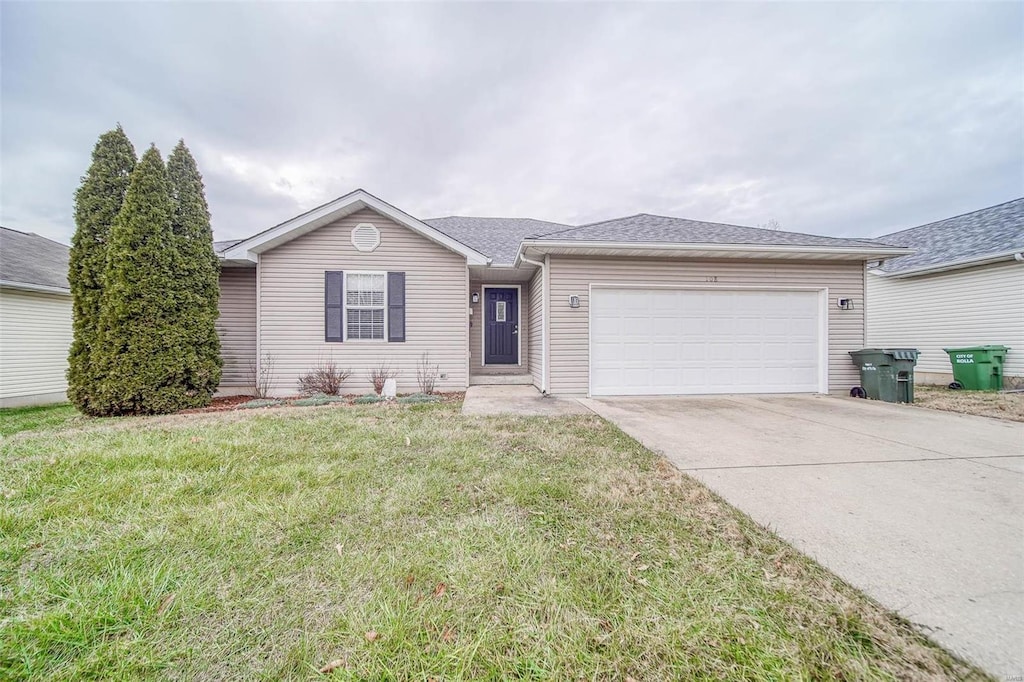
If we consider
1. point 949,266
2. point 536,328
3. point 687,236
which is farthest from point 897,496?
point 949,266

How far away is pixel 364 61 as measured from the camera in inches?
323

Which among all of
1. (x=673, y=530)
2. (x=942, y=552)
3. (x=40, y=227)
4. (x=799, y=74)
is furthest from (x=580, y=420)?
(x=40, y=227)

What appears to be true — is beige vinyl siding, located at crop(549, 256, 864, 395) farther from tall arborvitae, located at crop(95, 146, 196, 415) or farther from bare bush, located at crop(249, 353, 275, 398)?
tall arborvitae, located at crop(95, 146, 196, 415)

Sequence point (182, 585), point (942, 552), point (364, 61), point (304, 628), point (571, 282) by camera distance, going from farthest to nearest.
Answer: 1. point (364, 61)
2. point (571, 282)
3. point (942, 552)
4. point (182, 585)
5. point (304, 628)

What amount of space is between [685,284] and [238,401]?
8.76 m

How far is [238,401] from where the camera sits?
22.6 feet

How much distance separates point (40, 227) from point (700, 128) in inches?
787

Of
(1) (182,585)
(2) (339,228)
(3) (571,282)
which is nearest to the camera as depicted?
(1) (182,585)

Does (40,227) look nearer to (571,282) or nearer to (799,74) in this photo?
(571,282)

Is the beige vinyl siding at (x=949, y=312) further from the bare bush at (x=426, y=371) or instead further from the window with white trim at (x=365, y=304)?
the window with white trim at (x=365, y=304)

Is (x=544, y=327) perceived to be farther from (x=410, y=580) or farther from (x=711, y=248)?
(x=410, y=580)

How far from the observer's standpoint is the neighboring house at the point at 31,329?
684 centimetres

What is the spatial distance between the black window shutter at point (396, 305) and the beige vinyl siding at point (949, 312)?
437 inches

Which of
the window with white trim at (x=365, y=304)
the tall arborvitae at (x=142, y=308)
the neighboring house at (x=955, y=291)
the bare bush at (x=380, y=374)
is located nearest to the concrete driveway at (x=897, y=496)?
the bare bush at (x=380, y=374)
